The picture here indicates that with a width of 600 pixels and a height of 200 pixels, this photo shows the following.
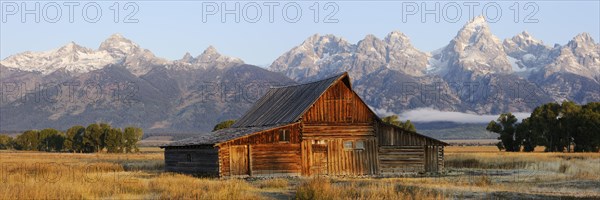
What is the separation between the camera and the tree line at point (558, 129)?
88125mm

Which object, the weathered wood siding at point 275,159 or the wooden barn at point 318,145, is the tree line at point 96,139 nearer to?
the wooden barn at point 318,145

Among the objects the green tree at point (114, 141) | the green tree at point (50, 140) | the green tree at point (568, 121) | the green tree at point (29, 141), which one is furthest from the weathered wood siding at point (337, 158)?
the green tree at point (29, 141)

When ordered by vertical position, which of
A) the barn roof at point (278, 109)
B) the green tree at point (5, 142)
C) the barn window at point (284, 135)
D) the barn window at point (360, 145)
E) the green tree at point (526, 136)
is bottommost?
the green tree at point (5, 142)

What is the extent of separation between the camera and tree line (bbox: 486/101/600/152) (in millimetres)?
88125

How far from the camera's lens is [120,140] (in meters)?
117

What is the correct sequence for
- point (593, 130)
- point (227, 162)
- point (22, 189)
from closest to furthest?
point (22, 189) → point (227, 162) → point (593, 130)

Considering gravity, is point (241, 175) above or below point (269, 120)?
below

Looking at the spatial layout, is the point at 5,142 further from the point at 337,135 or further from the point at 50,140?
the point at 337,135

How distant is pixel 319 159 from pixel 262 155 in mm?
3629

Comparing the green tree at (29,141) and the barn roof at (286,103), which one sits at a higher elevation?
the barn roof at (286,103)

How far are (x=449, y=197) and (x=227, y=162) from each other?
60.0 ft

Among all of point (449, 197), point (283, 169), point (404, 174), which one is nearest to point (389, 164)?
point (404, 174)

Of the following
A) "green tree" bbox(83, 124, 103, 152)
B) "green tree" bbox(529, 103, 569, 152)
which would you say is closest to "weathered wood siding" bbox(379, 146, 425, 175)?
"green tree" bbox(529, 103, 569, 152)

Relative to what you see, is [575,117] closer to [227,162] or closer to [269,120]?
[269,120]
